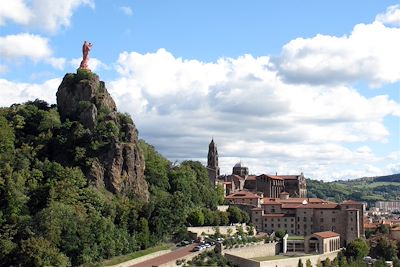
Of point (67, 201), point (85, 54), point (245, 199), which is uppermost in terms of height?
point (85, 54)

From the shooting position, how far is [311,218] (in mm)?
103500

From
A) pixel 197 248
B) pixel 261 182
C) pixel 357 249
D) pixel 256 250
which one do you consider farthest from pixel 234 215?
pixel 261 182

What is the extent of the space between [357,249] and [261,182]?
43970 millimetres

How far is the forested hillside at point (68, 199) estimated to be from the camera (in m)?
65.2

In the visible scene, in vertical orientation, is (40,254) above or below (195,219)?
below

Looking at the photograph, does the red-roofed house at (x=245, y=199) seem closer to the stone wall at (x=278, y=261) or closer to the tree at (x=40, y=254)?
the stone wall at (x=278, y=261)

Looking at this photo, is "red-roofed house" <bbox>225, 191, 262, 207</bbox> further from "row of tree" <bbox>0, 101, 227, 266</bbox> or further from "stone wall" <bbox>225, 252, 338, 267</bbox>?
"stone wall" <bbox>225, 252, 338, 267</bbox>

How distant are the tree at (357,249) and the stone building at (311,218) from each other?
5.81 m

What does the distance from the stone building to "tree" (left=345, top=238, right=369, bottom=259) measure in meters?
5.81

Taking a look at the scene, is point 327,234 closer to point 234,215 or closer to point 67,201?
point 234,215

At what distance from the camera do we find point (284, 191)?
13475 centimetres

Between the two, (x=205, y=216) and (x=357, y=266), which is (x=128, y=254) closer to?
(x=205, y=216)

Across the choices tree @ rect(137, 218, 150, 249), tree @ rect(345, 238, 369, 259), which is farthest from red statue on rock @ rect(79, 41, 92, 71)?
tree @ rect(345, 238, 369, 259)

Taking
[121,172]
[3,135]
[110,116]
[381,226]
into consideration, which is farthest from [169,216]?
[381,226]
